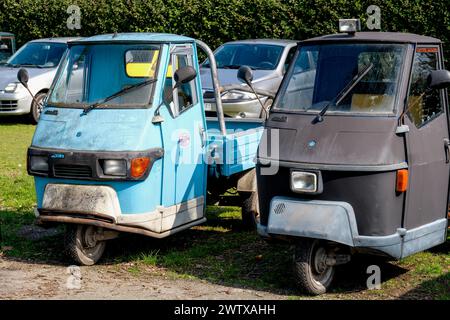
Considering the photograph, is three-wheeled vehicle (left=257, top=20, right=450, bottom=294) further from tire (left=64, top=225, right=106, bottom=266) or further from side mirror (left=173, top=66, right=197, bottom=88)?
tire (left=64, top=225, right=106, bottom=266)

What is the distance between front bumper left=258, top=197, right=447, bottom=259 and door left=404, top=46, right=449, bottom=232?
0.71 feet

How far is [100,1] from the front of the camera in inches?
858

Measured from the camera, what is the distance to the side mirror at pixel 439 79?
6.94m

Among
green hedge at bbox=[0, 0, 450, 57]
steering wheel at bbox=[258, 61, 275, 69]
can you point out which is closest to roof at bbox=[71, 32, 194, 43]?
steering wheel at bbox=[258, 61, 275, 69]

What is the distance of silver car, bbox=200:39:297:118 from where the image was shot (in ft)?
47.0

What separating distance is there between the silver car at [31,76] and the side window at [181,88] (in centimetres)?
895

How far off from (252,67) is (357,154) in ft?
29.7

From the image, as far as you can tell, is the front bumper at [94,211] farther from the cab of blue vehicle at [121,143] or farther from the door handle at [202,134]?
the door handle at [202,134]

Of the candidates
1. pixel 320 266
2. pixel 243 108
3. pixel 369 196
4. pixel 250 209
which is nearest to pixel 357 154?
pixel 369 196

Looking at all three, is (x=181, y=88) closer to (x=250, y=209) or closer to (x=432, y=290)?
(x=250, y=209)

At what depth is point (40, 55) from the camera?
60.9 feet

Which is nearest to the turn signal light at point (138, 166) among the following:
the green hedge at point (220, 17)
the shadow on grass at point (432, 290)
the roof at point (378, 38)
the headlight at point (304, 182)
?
the headlight at point (304, 182)

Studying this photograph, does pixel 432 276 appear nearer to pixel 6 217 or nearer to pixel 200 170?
pixel 200 170

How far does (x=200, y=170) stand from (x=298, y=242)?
6.31 ft
